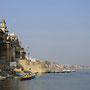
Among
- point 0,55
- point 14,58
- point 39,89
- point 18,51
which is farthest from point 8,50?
point 39,89

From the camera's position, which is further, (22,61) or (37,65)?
(37,65)

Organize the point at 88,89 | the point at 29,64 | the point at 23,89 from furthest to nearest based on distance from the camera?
1. the point at 29,64
2. the point at 88,89
3. the point at 23,89

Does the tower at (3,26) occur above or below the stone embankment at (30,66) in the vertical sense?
above

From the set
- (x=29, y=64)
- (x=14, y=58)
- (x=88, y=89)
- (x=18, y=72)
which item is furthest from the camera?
(x=29, y=64)

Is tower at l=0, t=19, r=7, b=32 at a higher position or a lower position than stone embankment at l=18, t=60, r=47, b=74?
higher

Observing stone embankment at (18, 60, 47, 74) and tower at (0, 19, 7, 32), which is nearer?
tower at (0, 19, 7, 32)

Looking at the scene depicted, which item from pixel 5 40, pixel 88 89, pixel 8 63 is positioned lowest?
pixel 88 89

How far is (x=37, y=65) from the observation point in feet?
639

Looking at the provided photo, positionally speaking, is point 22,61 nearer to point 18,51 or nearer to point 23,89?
point 18,51

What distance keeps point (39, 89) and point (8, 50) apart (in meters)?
86.1

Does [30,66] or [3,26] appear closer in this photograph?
[3,26]

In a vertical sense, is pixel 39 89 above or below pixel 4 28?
below

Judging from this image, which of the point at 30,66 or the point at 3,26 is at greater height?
the point at 3,26

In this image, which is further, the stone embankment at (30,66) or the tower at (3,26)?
the stone embankment at (30,66)
